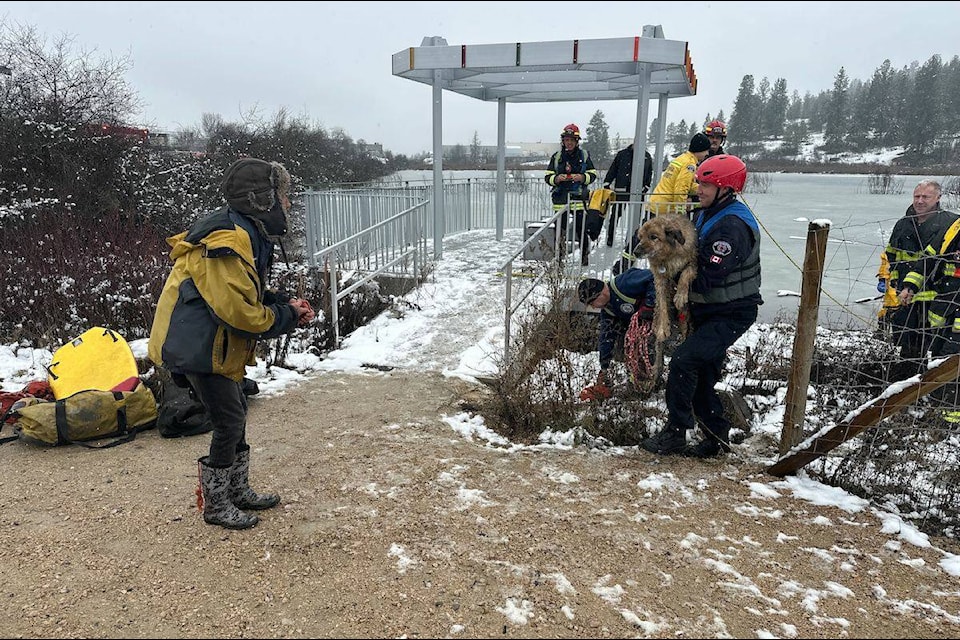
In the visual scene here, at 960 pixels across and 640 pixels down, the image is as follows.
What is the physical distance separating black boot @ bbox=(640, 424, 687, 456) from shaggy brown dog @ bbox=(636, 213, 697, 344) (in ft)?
1.99

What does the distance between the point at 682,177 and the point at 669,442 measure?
302 cm

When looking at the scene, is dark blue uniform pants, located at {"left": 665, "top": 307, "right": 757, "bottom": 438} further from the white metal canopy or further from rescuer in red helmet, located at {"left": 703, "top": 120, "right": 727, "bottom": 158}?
the white metal canopy

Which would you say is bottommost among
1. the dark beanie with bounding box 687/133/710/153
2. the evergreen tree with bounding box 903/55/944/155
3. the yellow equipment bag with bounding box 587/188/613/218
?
the yellow equipment bag with bounding box 587/188/613/218

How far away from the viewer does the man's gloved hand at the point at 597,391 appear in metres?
4.17

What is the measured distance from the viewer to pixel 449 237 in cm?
1258

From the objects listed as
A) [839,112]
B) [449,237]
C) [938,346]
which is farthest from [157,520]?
[839,112]

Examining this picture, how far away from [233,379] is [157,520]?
92cm

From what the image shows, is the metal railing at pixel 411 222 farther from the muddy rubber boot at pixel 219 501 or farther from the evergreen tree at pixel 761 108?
the evergreen tree at pixel 761 108

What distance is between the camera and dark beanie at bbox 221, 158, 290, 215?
2.49 metres

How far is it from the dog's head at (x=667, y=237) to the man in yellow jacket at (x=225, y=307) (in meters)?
2.03

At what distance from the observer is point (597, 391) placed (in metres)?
4.19

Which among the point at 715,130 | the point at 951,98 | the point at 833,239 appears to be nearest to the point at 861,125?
the point at 951,98

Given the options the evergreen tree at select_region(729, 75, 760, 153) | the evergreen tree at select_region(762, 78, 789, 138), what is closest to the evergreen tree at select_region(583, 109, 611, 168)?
the evergreen tree at select_region(729, 75, 760, 153)

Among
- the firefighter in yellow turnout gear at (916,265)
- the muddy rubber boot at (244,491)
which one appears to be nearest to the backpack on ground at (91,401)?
the muddy rubber boot at (244,491)
